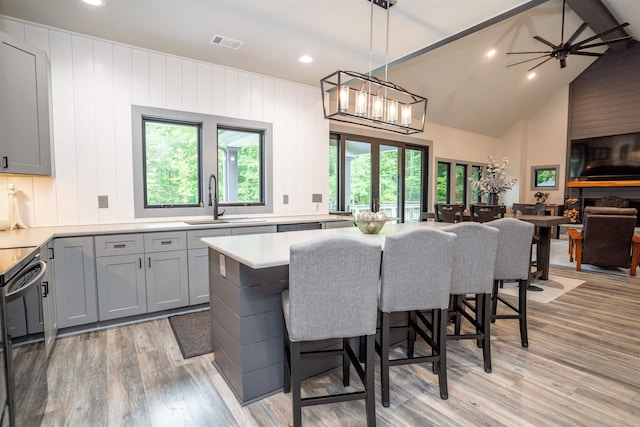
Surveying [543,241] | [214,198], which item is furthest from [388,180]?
[214,198]

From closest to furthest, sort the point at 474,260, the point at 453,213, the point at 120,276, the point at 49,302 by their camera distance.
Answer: the point at 474,260 → the point at 49,302 → the point at 120,276 → the point at 453,213

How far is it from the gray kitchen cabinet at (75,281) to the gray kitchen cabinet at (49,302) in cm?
7

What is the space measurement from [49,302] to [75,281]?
1.22ft

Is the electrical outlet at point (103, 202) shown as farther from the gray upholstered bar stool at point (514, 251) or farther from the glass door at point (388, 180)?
the glass door at point (388, 180)

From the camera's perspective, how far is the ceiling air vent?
3.28m

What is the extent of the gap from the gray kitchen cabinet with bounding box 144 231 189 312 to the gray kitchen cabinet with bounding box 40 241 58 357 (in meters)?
0.70

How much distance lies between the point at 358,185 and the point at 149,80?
12.4ft

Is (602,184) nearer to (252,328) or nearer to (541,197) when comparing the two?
(541,197)

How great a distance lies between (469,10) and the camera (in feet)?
9.42

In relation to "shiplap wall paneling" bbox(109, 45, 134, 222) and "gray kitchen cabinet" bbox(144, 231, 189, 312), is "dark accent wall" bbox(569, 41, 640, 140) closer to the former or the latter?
"gray kitchen cabinet" bbox(144, 231, 189, 312)

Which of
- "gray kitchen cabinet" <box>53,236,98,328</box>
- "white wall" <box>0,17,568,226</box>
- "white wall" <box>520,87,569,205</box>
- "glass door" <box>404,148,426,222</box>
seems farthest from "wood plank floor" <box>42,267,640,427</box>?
"white wall" <box>520,87,569,205</box>

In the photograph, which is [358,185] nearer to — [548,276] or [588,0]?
[548,276]

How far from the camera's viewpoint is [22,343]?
1.56m

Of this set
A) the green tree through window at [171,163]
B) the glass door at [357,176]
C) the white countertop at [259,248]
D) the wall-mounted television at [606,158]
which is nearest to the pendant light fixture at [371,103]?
the white countertop at [259,248]
